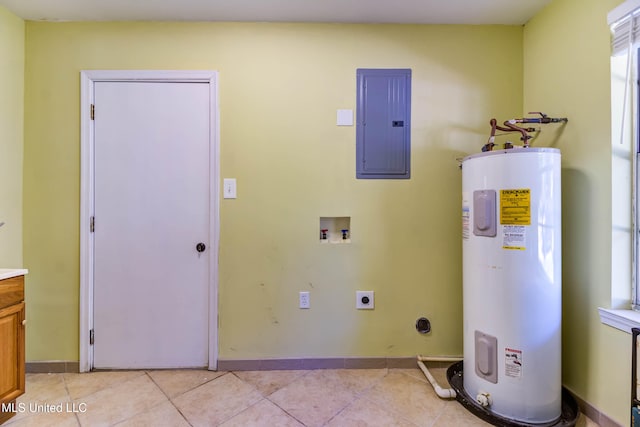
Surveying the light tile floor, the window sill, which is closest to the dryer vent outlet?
the light tile floor

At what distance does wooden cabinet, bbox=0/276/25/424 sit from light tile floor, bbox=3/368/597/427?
0.16 meters

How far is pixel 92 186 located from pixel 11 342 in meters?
0.96

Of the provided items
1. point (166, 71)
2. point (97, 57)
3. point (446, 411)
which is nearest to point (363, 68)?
point (166, 71)

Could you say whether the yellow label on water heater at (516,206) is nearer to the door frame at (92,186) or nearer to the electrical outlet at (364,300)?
the electrical outlet at (364,300)

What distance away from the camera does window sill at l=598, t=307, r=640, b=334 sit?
1283 mm

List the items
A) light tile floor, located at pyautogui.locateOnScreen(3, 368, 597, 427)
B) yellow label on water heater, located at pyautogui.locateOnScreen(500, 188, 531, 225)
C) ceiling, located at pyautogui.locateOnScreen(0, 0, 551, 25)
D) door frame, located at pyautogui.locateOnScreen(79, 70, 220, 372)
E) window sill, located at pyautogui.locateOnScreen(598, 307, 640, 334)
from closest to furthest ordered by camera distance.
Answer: window sill, located at pyautogui.locateOnScreen(598, 307, 640, 334)
yellow label on water heater, located at pyautogui.locateOnScreen(500, 188, 531, 225)
light tile floor, located at pyautogui.locateOnScreen(3, 368, 597, 427)
ceiling, located at pyautogui.locateOnScreen(0, 0, 551, 25)
door frame, located at pyautogui.locateOnScreen(79, 70, 220, 372)

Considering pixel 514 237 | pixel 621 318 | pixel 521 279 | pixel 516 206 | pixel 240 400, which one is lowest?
pixel 240 400

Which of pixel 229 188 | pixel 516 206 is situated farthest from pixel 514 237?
pixel 229 188

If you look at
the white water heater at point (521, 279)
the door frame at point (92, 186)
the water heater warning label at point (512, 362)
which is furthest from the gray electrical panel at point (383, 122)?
the water heater warning label at point (512, 362)

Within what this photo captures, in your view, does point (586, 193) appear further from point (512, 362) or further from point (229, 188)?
point (229, 188)

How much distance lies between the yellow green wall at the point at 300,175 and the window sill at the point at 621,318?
0.73 meters

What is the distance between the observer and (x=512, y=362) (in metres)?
1.44

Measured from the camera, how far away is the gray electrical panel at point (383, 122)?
196 cm

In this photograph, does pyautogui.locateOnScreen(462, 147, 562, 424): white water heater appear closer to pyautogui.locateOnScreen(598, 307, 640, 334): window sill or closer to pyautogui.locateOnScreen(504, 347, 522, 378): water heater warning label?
pyautogui.locateOnScreen(504, 347, 522, 378): water heater warning label
